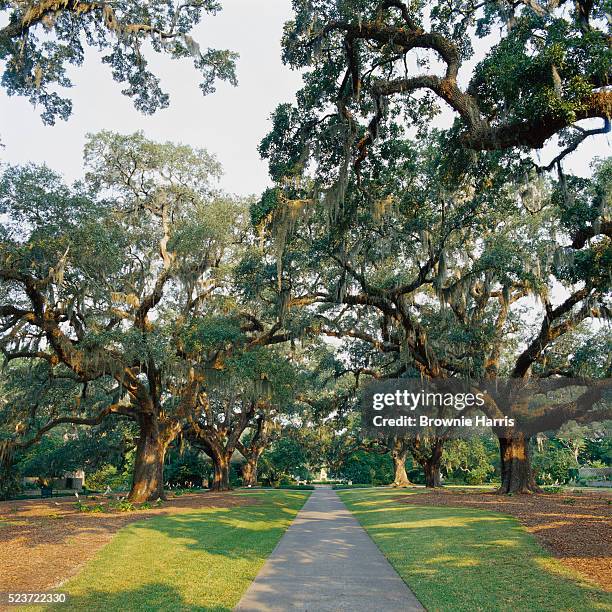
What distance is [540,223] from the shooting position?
21.9 metres

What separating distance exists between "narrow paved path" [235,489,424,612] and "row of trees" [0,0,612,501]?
22.2 ft

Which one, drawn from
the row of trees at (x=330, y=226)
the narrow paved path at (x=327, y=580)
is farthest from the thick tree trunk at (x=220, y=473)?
the narrow paved path at (x=327, y=580)

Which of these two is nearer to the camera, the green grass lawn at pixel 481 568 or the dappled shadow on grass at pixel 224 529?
the green grass lawn at pixel 481 568

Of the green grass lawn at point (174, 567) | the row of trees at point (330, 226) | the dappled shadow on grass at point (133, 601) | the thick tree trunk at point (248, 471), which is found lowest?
the thick tree trunk at point (248, 471)

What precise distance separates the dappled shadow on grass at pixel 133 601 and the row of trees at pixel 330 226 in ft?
25.7

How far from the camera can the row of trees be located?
32.0 ft

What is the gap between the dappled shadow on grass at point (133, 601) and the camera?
6.12 metres

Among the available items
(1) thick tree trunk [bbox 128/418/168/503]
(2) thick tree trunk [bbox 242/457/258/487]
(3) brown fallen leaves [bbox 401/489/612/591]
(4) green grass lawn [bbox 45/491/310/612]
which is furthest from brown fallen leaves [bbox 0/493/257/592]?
(2) thick tree trunk [bbox 242/457/258/487]

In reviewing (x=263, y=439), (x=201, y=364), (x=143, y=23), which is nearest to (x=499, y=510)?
(x=201, y=364)

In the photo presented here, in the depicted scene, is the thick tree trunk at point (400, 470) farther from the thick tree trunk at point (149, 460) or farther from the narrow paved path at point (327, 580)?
the narrow paved path at point (327, 580)

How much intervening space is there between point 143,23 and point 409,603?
12402 mm

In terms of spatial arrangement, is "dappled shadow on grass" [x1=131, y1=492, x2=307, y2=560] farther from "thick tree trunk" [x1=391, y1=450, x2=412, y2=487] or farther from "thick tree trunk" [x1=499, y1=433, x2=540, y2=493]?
"thick tree trunk" [x1=391, y1=450, x2=412, y2=487]

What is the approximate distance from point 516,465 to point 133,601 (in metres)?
19.6

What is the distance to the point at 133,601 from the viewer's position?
6.46m
